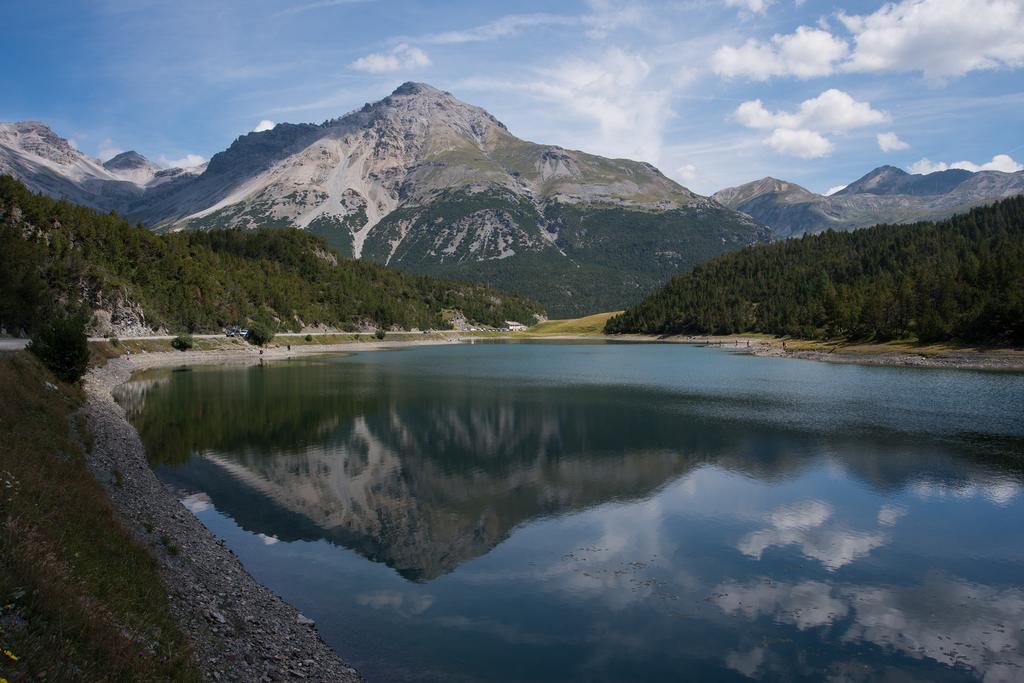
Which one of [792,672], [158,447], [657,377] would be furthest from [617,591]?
[657,377]

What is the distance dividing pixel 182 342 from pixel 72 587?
113m

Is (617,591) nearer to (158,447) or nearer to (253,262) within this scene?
(158,447)

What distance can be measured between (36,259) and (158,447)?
61587 millimetres

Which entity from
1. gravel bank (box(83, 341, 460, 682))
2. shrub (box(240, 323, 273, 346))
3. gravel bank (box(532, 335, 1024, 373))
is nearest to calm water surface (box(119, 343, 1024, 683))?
gravel bank (box(83, 341, 460, 682))

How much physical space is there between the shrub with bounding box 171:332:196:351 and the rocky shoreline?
301 ft

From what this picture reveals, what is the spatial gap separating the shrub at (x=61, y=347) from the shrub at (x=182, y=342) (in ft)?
232

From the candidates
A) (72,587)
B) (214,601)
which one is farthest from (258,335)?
(72,587)

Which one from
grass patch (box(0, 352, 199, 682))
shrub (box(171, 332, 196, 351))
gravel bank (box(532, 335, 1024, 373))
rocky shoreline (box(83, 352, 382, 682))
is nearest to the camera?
grass patch (box(0, 352, 199, 682))

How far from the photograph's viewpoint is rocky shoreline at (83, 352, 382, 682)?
13469 mm

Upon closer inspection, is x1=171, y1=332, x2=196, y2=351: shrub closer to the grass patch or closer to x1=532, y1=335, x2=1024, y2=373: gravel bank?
the grass patch

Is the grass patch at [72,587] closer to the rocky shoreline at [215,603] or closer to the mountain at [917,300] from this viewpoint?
the rocky shoreline at [215,603]

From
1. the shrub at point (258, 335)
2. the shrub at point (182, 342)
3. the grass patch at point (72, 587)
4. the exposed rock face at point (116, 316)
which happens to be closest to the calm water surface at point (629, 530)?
the grass patch at point (72, 587)

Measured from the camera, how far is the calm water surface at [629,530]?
1617cm

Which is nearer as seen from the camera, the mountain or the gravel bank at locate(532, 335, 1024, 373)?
the gravel bank at locate(532, 335, 1024, 373)
